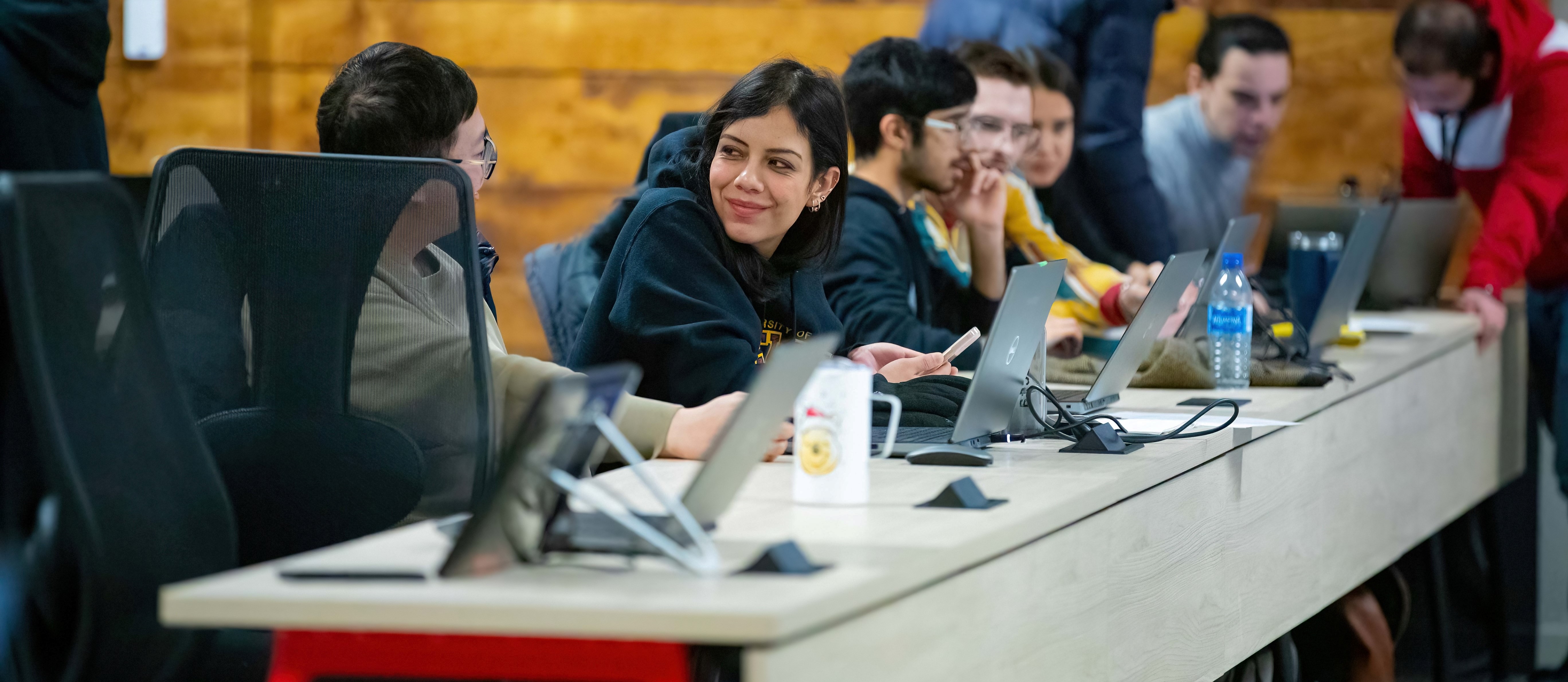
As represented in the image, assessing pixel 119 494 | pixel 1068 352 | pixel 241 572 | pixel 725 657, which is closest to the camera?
pixel 241 572

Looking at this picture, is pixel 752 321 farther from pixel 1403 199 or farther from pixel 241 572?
pixel 1403 199

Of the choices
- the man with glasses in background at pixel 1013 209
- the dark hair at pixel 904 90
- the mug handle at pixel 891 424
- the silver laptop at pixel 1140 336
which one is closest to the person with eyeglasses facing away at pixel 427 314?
the mug handle at pixel 891 424

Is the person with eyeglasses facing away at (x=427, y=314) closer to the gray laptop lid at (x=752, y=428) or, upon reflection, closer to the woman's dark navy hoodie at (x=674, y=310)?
the woman's dark navy hoodie at (x=674, y=310)

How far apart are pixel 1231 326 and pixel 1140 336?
0.47m

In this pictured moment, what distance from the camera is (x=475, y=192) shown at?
1576 millimetres

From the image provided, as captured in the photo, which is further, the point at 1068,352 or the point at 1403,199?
the point at 1403,199

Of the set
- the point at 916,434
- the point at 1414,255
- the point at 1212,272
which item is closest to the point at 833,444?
the point at 916,434

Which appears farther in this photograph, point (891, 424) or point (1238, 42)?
point (1238, 42)

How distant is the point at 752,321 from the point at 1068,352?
89cm

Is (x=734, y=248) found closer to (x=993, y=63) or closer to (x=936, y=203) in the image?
(x=936, y=203)

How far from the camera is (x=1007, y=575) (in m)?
1.22

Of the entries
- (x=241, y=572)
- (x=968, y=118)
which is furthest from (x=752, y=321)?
(x=968, y=118)

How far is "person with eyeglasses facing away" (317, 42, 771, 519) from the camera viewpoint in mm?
1445

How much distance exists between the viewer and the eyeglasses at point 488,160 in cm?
175
